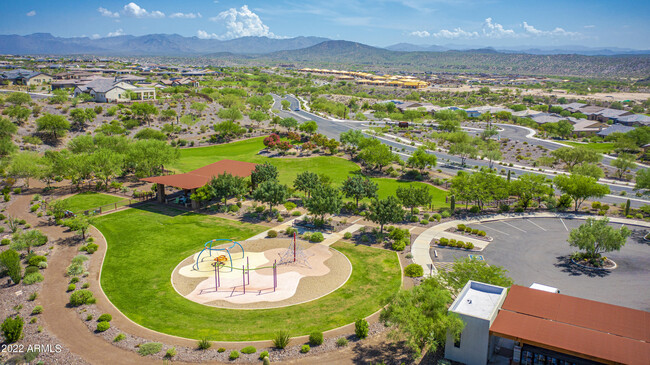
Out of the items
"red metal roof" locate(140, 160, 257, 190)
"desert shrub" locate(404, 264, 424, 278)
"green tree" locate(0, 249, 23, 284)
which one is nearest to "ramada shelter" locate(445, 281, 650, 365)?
"desert shrub" locate(404, 264, 424, 278)

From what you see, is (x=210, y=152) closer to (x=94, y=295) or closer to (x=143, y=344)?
(x=94, y=295)

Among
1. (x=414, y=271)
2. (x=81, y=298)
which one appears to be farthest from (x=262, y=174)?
(x=81, y=298)

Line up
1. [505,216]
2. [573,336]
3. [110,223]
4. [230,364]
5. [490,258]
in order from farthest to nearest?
[505,216], [110,223], [490,258], [230,364], [573,336]

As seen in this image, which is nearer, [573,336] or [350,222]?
[573,336]

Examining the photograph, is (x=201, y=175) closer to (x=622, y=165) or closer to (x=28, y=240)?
(x=28, y=240)

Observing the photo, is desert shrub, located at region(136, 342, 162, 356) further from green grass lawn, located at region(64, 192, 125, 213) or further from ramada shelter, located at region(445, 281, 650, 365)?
green grass lawn, located at region(64, 192, 125, 213)

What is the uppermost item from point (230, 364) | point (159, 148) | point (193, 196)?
point (159, 148)

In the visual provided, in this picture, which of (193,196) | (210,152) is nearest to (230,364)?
(193,196)
